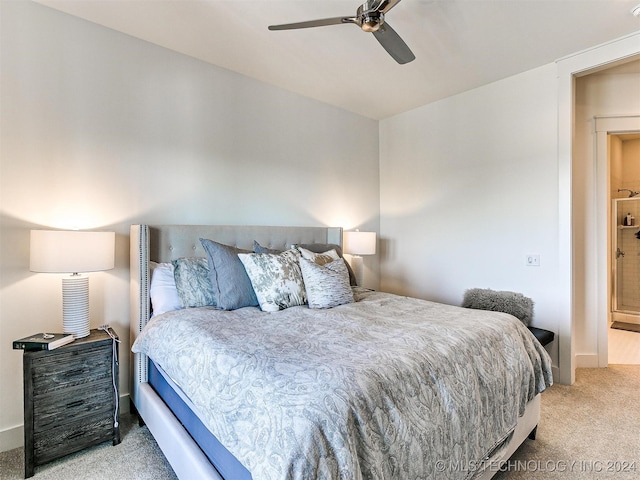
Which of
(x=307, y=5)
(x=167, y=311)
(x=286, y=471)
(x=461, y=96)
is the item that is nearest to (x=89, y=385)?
(x=167, y=311)

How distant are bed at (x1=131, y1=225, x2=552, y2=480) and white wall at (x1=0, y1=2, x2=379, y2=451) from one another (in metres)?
0.38

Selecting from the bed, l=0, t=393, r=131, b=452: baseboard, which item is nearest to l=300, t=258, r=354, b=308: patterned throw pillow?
the bed

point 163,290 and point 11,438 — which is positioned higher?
point 163,290

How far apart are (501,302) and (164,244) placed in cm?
296

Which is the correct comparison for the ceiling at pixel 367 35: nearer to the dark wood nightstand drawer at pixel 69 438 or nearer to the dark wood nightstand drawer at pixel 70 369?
the dark wood nightstand drawer at pixel 70 369

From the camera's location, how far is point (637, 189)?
4945 millimetres

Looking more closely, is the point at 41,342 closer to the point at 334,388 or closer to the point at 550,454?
the point at 334,388

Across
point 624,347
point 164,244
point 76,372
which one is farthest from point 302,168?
point 624,347

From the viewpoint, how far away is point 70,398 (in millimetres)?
1809

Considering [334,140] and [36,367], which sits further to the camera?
[334,140]

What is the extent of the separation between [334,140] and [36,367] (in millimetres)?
3164

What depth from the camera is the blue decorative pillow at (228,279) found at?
212 cm

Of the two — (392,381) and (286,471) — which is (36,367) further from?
(392,381)

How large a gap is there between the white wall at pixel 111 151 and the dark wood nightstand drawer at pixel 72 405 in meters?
0.44
